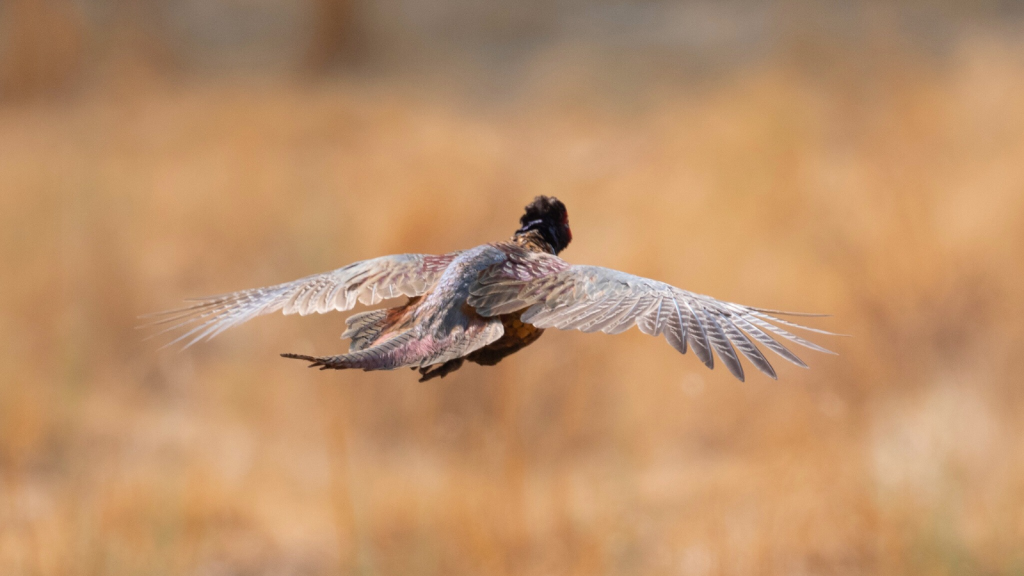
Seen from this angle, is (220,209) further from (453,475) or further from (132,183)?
(453,475)

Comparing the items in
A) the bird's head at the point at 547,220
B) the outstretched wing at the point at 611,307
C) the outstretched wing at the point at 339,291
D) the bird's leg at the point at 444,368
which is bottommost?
the bird's leg at the point at 444,368

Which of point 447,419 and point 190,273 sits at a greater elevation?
point 190,273

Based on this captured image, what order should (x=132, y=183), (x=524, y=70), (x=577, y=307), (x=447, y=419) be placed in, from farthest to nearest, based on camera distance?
(x=524, y=70) → (x=132, y=183) → (x=447, y=419) → (x=577, y=307)

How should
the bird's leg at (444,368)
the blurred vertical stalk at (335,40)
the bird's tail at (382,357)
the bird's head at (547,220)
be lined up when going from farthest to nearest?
the blurred vertical stalk at (335,40) → the bird's head at (547,220) → the bird's leg at (444,368) → the bird's tail at (382,357)

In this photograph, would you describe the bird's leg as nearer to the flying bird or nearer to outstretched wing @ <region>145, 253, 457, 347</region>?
the flying bird

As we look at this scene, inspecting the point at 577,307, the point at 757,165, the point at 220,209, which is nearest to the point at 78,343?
the point at 220,209

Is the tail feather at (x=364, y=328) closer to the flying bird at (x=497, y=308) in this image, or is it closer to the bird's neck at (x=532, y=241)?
the flying bird at (x=497, y=308)

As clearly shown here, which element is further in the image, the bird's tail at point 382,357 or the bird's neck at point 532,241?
the bird's neck at point 532,241

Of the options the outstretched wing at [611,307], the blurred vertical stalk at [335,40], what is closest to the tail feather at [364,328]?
the outstretched wing at [611,307]
